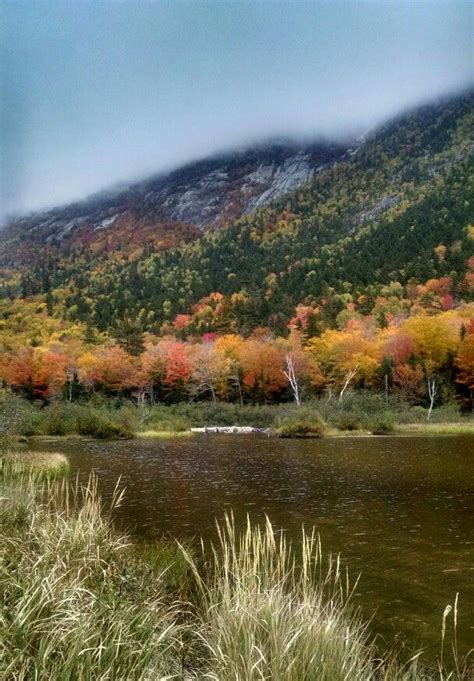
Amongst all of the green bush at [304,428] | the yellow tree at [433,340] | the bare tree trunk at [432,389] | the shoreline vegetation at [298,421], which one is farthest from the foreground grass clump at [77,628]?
the yellow tree at [433,340]

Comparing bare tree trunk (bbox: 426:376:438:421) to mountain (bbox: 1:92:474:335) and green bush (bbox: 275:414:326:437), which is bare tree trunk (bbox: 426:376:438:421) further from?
mountain (bbox: 1:92:474:335)

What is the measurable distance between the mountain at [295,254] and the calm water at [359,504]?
162 feet

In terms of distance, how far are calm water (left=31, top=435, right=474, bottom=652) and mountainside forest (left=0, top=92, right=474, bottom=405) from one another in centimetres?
2360

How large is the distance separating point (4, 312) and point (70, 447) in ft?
251

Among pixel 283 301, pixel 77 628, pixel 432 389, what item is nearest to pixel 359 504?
pixel 77 628

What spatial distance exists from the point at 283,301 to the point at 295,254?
33922mm

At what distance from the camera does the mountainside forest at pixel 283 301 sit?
5794 cm

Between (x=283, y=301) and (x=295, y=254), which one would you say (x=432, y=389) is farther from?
(x=295, y=254)

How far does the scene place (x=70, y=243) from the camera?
629 feet

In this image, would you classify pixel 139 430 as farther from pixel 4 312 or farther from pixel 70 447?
pixel 4 312

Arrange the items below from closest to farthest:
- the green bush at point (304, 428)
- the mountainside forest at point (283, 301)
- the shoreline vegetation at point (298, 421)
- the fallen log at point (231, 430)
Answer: the green bush at point (304, 428), the shoreline vegetation at point (298, 421), the fallen log at point (231, 430), the mountainside forest at point (283, 301)

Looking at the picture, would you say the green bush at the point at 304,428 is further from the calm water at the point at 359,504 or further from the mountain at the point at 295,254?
the mountain at the point at 295,254

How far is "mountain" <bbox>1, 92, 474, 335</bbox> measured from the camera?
282 feet

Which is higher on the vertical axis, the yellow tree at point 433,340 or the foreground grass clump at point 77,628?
the yellow tree at point 433,340
